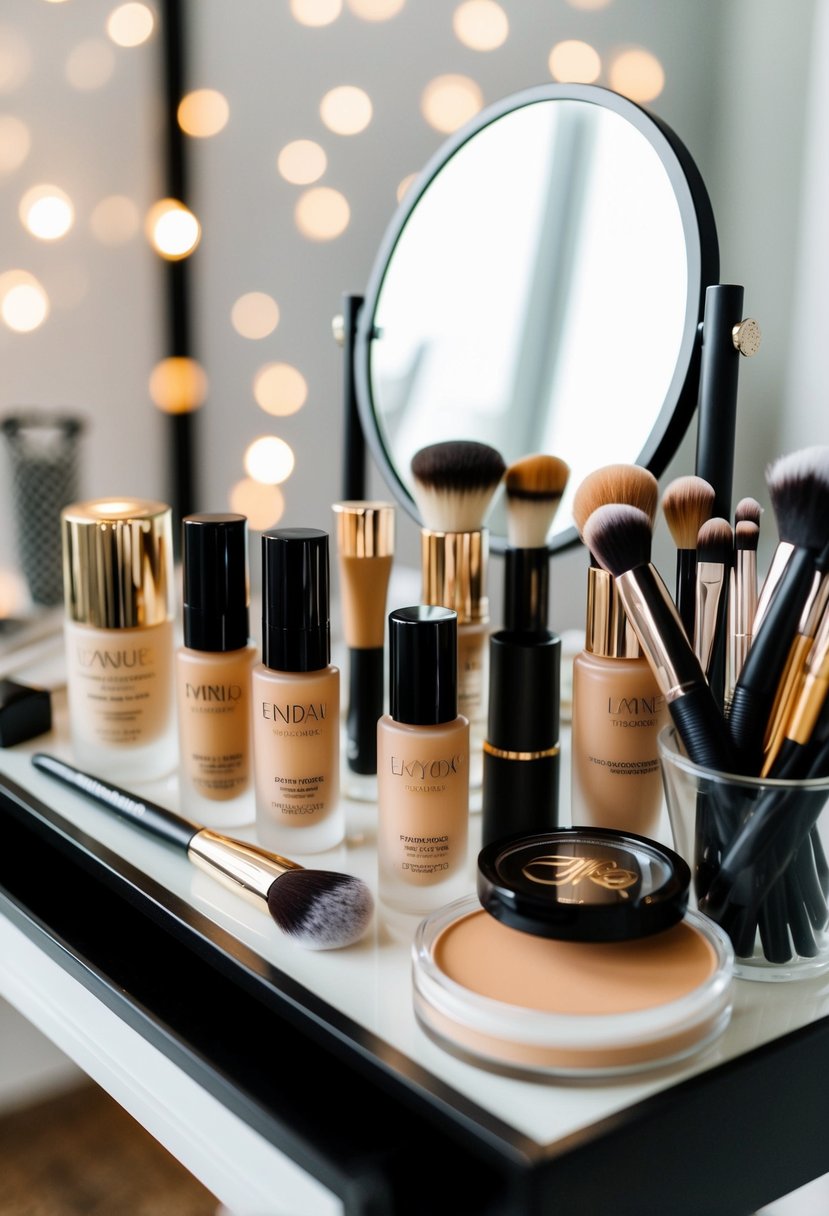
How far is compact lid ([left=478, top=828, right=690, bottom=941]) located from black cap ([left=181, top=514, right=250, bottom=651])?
0.69 ft

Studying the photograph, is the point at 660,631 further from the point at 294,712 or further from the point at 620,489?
the point at 294,712

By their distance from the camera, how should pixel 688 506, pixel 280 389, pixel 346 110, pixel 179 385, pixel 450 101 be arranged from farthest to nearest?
pixel 179 385 → pixel 280 389 → pixel 346 110 → pixel 450 101 → pixel 688 506

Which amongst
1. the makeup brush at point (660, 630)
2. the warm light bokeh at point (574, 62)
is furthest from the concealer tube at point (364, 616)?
the warm light bokeh at point (574, 62)

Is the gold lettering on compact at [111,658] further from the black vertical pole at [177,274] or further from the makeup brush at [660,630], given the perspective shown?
the black vertical pole at [177,274]

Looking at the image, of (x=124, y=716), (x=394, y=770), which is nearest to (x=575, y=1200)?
(x=394, y=770)

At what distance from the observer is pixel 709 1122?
0.40m

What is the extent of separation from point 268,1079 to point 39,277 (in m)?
0.96

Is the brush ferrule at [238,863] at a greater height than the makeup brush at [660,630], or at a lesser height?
lesser

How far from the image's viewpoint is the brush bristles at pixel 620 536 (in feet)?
1.56

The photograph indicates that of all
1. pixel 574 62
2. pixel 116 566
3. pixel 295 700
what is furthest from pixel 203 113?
pixel 295 700

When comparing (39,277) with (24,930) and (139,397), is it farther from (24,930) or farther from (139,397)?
(24,930)

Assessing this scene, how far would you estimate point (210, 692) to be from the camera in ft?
2.04

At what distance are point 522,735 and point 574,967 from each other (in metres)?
0.14

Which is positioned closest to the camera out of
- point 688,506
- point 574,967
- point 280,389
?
point 574,967
